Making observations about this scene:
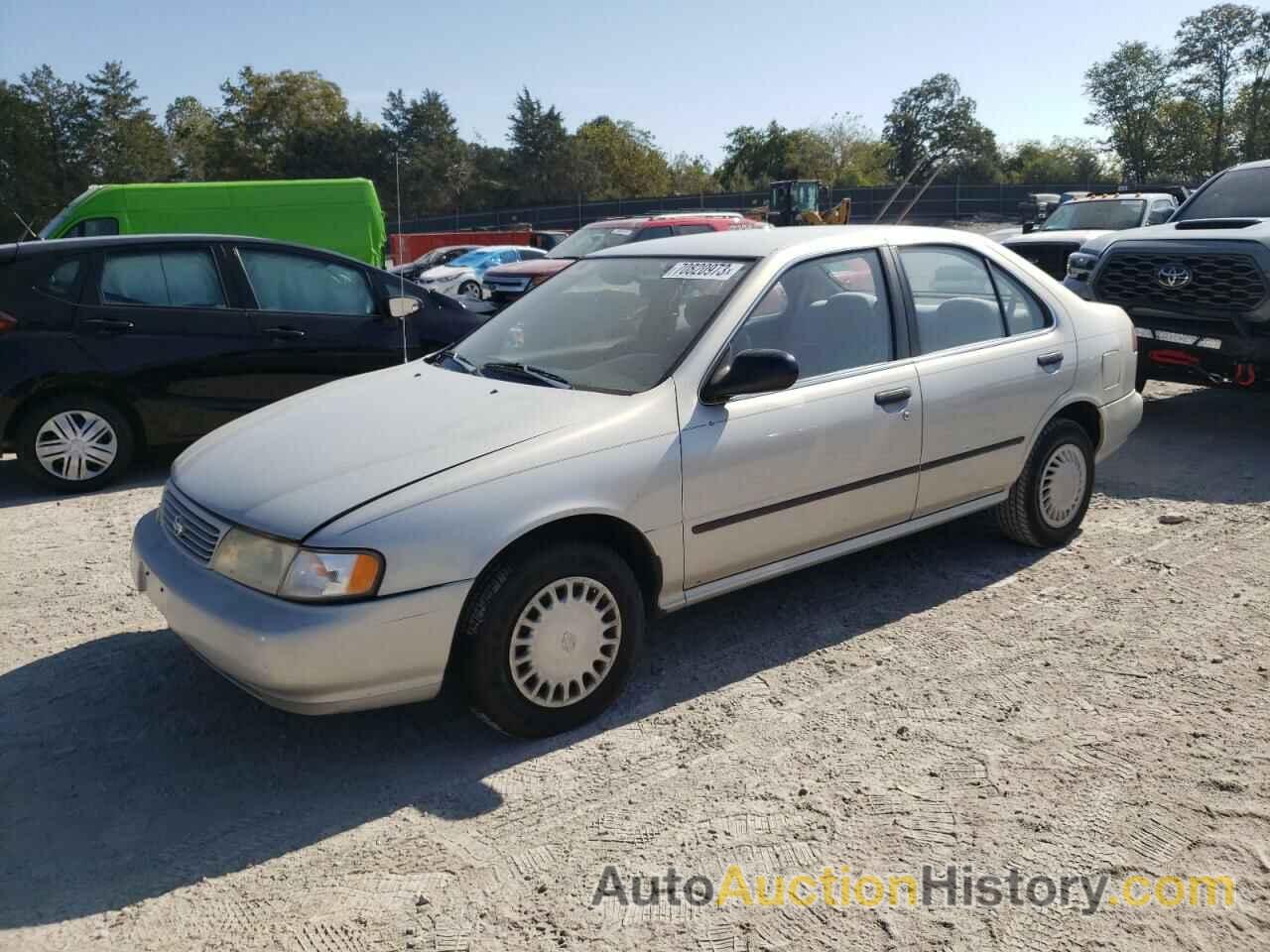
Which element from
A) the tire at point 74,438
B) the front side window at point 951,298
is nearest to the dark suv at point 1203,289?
the front side window at point 951,298

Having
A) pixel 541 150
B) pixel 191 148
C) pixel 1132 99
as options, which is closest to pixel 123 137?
pixel 191 148

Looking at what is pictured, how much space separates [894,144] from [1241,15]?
23.7m

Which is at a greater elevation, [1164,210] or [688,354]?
[1164,210]

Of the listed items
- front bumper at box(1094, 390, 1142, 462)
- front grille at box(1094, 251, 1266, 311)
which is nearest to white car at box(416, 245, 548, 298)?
front grille at box(1094, 251, 1266, 311)

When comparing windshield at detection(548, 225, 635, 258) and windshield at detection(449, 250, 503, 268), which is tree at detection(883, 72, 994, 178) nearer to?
windshield at detection(449, 250, 503, 268)

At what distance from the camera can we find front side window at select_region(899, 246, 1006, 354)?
4488mm

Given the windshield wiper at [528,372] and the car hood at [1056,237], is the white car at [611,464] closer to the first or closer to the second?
the windshield wiper at [528,372]

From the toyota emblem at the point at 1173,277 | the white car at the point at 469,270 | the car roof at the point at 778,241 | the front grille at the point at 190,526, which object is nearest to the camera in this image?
the front grille at the point at 190,526

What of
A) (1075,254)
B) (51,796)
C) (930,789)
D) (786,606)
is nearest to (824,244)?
(786,606)

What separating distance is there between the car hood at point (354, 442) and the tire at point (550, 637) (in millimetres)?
414

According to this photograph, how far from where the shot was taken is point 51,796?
320 centimetres

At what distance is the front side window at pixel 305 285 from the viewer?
7387 millimetres

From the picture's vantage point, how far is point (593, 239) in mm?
14555

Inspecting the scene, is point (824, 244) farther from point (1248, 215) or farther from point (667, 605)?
point (1248, 215)
